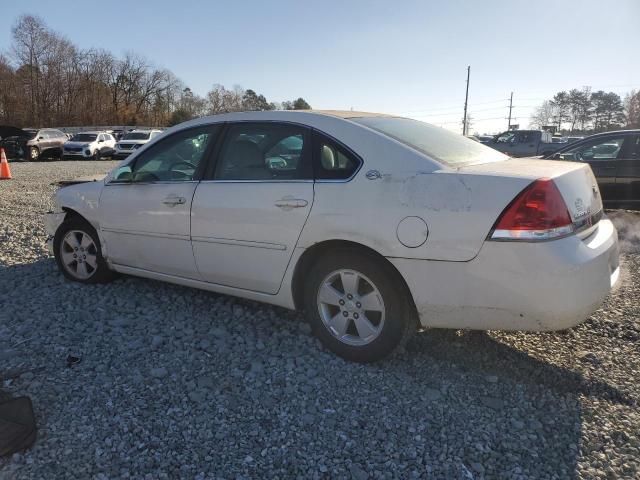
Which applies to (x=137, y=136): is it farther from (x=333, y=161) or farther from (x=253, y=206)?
(x=333, y=161)

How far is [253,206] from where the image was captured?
3408mm

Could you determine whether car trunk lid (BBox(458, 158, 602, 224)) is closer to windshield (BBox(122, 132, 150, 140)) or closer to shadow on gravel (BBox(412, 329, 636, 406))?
shadow on gravel (BBox(412, 329, 636, 406))

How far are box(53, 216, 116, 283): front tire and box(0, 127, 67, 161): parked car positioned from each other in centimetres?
2363

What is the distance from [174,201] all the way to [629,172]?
278 inches

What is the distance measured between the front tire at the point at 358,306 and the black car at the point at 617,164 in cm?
630

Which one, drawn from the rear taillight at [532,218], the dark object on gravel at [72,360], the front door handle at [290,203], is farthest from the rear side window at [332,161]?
the dark object on gravel at [72,360]

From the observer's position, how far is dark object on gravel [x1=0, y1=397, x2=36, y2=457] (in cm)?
233

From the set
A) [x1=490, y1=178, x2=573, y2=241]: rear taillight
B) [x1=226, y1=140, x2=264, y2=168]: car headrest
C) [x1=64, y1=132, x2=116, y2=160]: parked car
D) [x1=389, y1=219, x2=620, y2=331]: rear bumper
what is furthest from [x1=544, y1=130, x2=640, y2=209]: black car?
[x1=64, y1=132, x2=116, y2=160]: parked car

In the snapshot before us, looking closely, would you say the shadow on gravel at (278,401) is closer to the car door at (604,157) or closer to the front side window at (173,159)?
the front side window at (173,159)

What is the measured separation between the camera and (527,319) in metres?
2.70

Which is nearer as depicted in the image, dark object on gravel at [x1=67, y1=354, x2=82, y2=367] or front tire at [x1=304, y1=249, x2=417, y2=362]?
front tire at [x1=304, y1=249, x2=417, y2=362]

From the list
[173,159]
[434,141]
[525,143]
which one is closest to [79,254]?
[173,159]

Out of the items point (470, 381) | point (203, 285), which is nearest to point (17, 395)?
point (203, 285)

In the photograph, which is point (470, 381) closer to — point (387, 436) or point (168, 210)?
point (387, 436)
